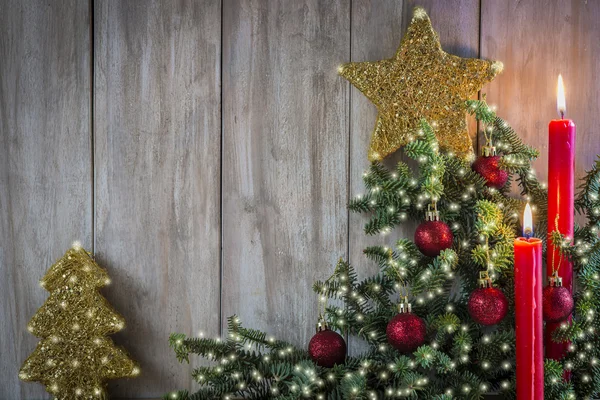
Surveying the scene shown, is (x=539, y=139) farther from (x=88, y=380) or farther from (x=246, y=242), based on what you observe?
(x=88, y=380)

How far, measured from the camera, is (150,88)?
116 centimetres

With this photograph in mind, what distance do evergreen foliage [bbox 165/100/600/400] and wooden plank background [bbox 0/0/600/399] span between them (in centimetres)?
10

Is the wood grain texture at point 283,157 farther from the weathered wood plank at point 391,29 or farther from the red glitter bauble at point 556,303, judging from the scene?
the red glitter bauble at point 556,303

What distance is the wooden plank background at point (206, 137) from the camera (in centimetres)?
115

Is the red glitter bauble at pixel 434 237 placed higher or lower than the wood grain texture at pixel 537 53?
lower

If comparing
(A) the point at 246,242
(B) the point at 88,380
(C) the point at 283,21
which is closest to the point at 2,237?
(B) the point at 88,380

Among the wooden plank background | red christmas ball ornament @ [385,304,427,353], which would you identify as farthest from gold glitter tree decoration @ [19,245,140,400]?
red christmas ball ornament @ [385,304,427,353]

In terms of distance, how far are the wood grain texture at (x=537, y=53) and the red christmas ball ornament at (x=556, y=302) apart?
343mm

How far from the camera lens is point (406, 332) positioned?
957 millimetres

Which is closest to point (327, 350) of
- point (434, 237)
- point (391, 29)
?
point (434, 237)

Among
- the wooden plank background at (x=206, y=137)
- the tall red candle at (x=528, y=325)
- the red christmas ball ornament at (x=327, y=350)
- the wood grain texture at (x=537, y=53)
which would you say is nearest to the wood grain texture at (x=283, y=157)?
the wooden plank background at (x=206, y=137)

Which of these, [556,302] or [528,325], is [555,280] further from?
[528,325]

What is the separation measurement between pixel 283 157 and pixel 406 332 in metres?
0.41

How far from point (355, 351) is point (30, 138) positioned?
0.73m
